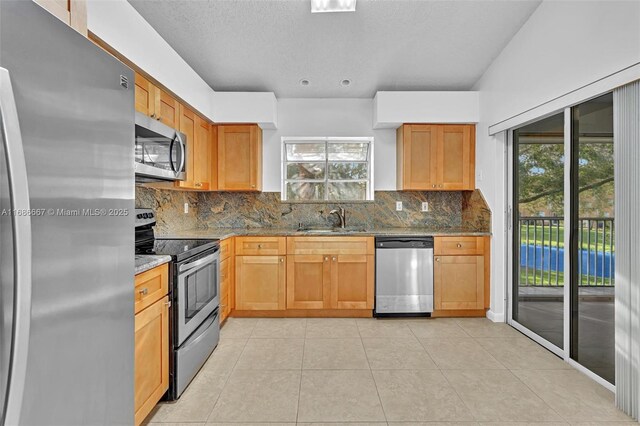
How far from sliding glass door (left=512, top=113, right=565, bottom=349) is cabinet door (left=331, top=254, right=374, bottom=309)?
4.71 ft

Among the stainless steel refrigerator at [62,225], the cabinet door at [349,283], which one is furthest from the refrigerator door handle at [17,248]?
the cabinet door at [349,283]

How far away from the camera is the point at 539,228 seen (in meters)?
2.93

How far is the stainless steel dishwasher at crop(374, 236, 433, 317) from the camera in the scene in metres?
3.55

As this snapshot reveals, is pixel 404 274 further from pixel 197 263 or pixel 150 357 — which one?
pixel 150 357

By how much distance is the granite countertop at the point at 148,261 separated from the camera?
168cm

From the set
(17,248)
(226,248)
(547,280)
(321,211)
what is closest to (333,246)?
(321,211)

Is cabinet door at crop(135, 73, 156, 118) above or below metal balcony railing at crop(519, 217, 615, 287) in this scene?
above

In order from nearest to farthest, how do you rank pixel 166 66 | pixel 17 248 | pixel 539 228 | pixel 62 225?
pixel 17 248, pixel 62 225, pixel 166 66, pixel 539 228

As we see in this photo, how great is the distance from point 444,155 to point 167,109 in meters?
2.88

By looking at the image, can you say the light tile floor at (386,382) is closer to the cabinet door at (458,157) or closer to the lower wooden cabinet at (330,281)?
the lower wooden cabinet at (330,281)

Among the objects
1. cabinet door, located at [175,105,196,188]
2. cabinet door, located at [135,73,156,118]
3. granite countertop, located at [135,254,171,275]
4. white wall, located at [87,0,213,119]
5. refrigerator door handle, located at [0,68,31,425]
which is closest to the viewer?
refrigerator door handle, located at [0,68,31,425]

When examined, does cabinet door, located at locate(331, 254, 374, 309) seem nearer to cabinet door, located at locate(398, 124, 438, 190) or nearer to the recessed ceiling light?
cabinet door, located at locate(398, 124, 438, 190)

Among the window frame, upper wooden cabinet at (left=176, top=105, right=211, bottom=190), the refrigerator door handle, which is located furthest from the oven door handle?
the window frame

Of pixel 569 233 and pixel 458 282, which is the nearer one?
pixel 569 233
